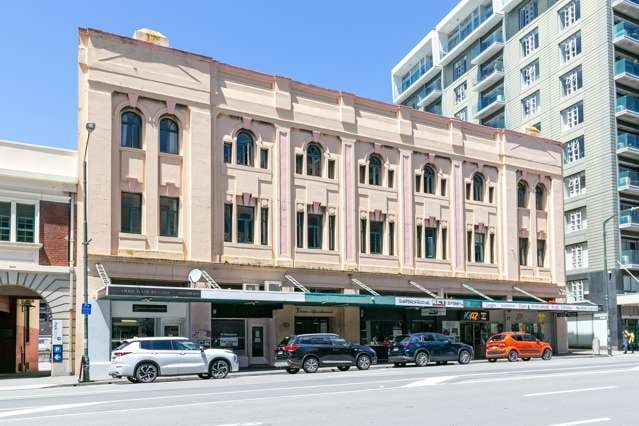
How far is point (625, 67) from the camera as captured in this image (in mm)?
57812

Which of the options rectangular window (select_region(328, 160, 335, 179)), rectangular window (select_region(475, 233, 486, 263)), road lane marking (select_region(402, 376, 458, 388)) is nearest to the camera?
road lane marking (select_region(402, 376, 458, 388))

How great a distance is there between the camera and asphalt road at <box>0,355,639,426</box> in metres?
13.6

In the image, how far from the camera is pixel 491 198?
4528cm

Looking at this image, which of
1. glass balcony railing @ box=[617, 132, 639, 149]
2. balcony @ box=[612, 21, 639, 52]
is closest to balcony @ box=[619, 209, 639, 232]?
glass balcony railing @ box=[617, 132, 639, 149]

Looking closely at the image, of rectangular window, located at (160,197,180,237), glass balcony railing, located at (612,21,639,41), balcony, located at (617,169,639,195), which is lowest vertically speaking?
rectangular window, located at (160,197,180,237)

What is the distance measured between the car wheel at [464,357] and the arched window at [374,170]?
968 centimetres

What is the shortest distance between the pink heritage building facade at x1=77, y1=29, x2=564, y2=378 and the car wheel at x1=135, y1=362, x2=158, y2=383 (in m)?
5.45

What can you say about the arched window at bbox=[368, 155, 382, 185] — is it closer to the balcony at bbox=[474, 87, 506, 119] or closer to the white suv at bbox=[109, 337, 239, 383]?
the white suv at bbox=[109, 337, 239, 383]

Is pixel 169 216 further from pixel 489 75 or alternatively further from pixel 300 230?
pixel 489 75

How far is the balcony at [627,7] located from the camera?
5819 cm

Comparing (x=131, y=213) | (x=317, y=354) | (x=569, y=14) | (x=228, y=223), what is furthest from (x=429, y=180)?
(x=569, y=14)

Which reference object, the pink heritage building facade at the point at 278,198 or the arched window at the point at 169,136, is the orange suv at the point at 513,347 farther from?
the arched window at the point at 169,136

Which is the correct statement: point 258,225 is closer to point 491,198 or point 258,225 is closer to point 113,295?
point 113,295

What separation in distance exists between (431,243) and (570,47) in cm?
2774
